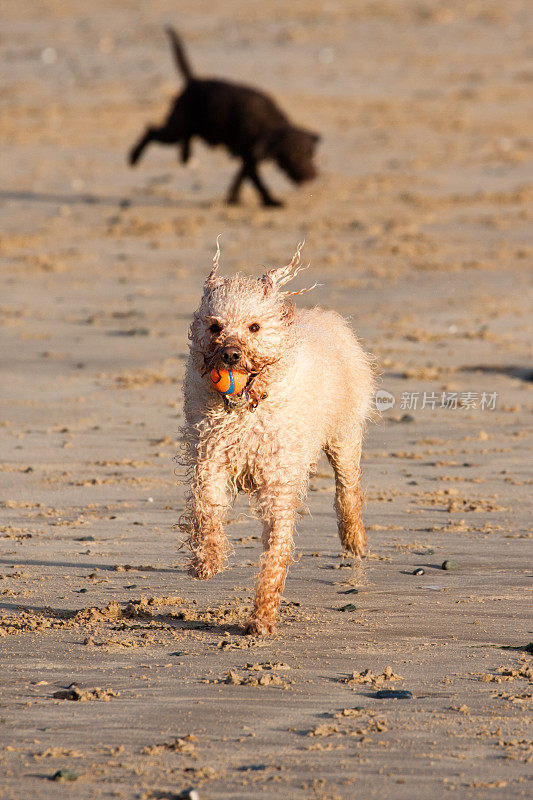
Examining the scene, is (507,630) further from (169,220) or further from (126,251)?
(169,220)

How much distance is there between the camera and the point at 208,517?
5.41 m

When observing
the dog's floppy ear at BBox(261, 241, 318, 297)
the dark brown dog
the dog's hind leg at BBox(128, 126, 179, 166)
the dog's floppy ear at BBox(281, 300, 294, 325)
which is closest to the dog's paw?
the dog's floppy ear at BBox(281, 300, 294, 325)

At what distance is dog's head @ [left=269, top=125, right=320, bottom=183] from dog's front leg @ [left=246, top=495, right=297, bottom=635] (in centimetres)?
1203

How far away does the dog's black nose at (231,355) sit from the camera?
200 inches

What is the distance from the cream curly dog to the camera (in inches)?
206

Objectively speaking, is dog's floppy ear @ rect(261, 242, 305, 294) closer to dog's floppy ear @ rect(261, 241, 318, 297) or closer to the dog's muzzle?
dog's floppy ear @ rect(261, 241, 318, 297)

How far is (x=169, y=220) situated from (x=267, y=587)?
1135cm

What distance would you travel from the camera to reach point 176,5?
40156mm

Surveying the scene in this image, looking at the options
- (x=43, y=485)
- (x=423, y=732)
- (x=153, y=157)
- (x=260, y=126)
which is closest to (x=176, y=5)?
(x=153, y=157)

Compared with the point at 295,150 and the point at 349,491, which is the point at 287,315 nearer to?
the point at 349,491

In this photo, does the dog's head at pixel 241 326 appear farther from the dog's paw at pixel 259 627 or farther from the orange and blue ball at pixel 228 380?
the dog's paw at pixel 259 627

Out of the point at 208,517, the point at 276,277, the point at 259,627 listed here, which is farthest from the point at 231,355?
the point at 259,627

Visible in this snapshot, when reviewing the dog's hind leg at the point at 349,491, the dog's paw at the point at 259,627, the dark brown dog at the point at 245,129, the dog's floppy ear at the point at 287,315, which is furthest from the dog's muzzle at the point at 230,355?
the dark brown dog at the point at 245,129

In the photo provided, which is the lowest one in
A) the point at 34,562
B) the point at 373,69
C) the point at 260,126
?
the point at 34,562
